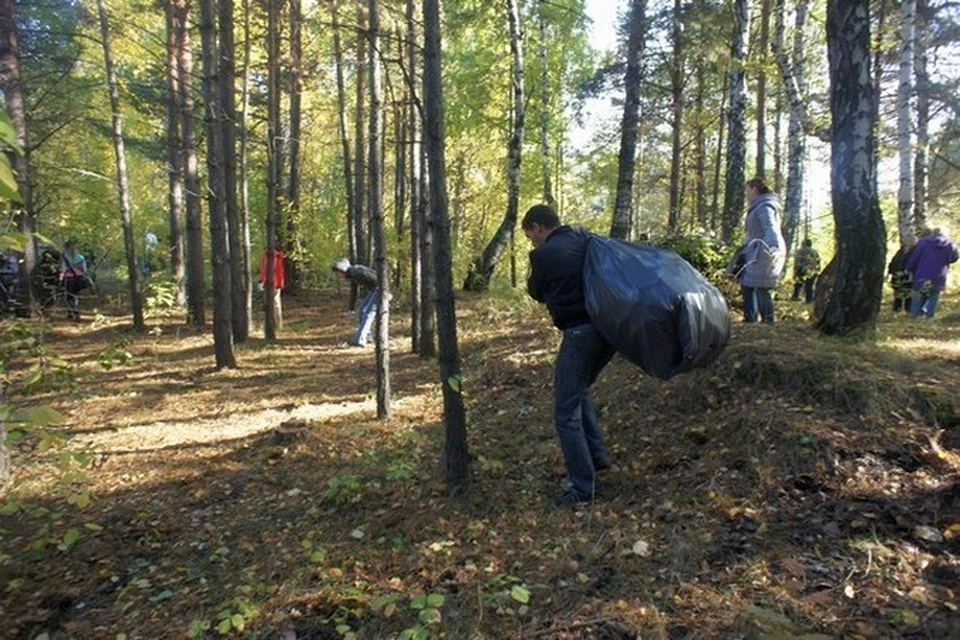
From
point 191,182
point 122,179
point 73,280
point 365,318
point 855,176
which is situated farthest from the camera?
point 73,280

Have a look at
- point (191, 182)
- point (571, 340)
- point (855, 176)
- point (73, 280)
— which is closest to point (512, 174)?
point (191, 182)

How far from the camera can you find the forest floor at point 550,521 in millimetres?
2852

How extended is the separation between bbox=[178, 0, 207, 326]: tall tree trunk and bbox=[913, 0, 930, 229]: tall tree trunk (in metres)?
15.0

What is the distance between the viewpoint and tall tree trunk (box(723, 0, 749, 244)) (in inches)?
446

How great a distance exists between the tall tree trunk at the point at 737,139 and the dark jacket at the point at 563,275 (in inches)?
326

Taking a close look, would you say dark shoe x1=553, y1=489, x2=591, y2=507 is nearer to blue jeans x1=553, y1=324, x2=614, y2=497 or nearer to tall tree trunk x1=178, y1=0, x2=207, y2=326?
blue jeans x1=553, y1=324, x2=614, y2=497

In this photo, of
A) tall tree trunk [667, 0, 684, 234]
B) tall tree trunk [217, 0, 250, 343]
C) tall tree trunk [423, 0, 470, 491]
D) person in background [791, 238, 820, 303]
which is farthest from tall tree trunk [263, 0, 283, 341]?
person in background [791, 238, 820, 303]

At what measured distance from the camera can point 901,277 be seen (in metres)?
10.3

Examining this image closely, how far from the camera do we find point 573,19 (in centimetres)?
1866

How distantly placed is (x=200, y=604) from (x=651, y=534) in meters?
2.73

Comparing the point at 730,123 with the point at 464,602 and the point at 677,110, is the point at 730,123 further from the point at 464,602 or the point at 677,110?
the point at 464,602

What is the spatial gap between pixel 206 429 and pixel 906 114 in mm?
12974

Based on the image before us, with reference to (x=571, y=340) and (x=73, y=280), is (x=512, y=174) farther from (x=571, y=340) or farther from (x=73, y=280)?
(x=571, y=340)

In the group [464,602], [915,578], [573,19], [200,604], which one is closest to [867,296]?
[915,578]
